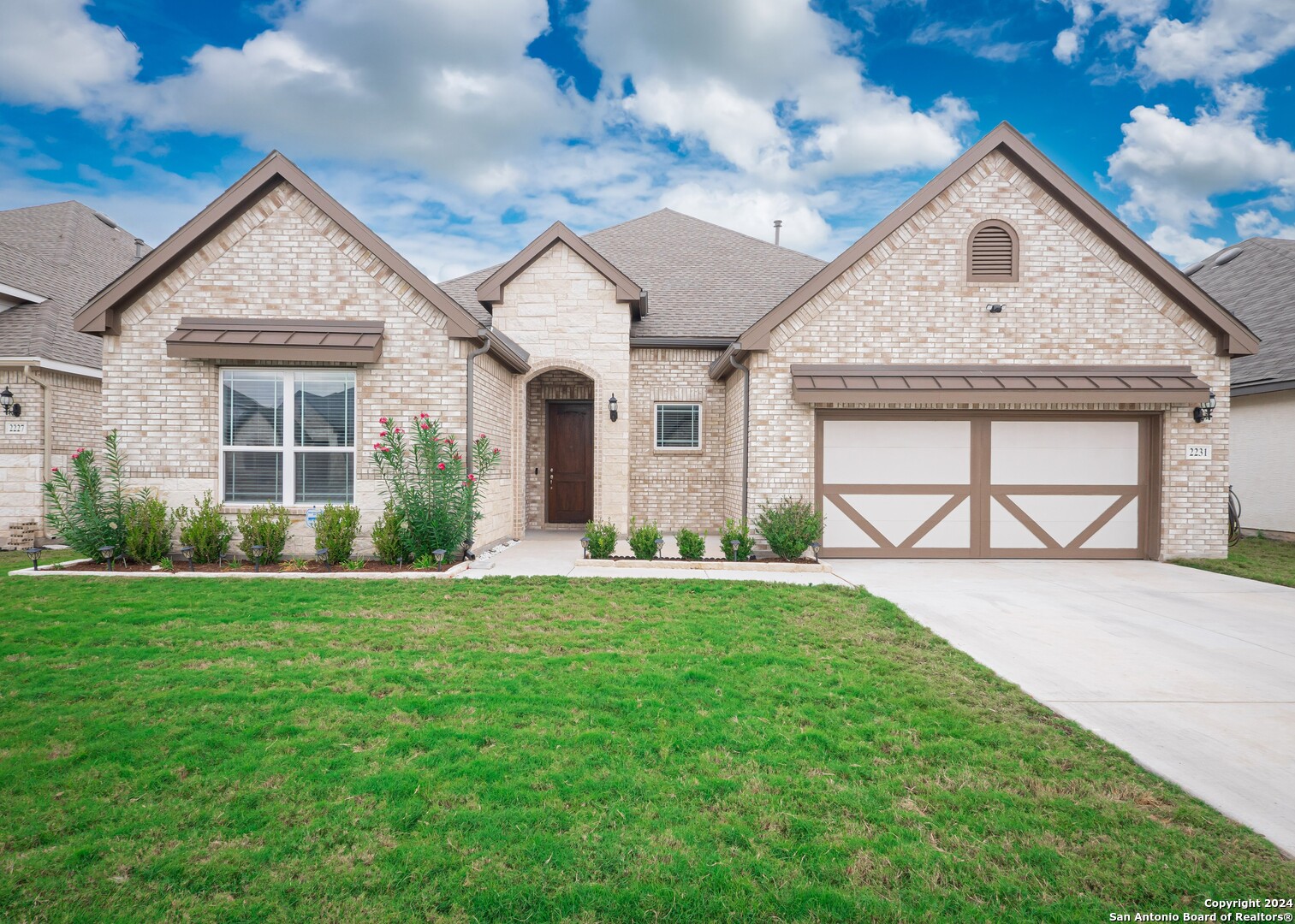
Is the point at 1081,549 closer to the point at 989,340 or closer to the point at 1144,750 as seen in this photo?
the point at 989,340

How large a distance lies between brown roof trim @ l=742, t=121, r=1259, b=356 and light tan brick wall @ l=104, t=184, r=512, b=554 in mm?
5269

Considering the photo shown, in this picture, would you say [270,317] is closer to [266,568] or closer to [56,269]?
[266,568]

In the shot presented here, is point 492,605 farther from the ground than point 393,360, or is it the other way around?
point 393,360

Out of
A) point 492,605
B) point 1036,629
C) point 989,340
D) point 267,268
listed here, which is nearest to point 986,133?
point 989,340

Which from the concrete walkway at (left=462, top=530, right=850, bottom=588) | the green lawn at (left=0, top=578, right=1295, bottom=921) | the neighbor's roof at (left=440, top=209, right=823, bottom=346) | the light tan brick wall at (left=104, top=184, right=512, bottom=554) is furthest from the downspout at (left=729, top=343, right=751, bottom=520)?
the green lawn at (left=0, top=578, right=1295, bottom=921)

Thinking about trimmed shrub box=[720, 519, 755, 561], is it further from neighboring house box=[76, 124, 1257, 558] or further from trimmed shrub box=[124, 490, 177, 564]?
trimmed shrub box=[124, 490, 177, 564]

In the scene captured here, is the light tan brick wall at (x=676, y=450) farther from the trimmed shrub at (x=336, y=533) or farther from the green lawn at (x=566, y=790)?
the green lawn at (x=566, y=790)

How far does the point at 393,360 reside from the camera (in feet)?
30.5

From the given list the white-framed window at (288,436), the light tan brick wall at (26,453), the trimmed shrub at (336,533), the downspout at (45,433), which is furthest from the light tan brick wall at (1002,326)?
the light tan brick wall at (26,453)

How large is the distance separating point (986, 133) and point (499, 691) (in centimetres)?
1100

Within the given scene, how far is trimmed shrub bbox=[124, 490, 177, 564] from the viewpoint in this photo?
855 centimetres

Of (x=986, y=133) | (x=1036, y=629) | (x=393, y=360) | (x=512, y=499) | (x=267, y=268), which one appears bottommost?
(x=1036, y=629)

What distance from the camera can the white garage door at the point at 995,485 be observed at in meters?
10.2

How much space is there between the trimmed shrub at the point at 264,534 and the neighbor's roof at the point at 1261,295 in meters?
18.8
